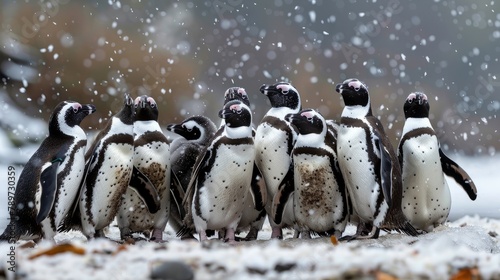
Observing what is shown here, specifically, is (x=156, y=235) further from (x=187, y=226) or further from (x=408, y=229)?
(x=408, y=229)

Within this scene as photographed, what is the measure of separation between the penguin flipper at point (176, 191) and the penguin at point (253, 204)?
304 mm

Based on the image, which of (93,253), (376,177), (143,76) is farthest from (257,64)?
(93,253)

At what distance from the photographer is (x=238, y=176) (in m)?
3.10

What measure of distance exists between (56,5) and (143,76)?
821 mm

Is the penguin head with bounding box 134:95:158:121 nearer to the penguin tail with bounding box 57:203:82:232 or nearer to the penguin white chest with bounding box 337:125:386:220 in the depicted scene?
the penguin tail with bounding box 57:203:82:232

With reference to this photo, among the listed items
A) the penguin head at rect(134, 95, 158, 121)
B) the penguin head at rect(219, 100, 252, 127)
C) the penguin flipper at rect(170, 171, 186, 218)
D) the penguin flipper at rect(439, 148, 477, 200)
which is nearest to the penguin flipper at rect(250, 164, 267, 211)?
the penguin head at rect(219, 100, 252, 127)

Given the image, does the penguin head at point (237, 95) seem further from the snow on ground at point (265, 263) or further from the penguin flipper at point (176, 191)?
the snow on ground at point (265, 263)

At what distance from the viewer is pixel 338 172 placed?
3.19 m

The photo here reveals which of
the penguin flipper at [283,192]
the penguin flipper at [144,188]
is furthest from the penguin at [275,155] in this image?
the penguin flipper at [144,188]

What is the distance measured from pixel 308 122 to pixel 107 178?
0.91 metres

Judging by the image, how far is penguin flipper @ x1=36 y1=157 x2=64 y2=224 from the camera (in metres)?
2.81

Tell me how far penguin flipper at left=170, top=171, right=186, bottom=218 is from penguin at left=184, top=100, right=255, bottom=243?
0.75 ft

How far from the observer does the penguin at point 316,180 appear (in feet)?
10.3

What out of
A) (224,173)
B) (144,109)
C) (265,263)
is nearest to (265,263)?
(265,263)
